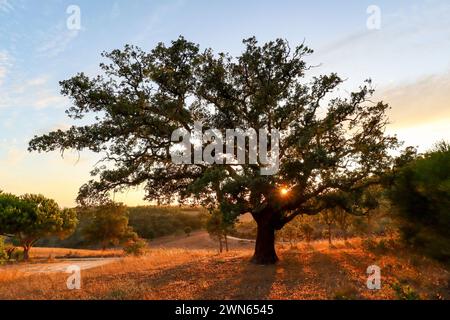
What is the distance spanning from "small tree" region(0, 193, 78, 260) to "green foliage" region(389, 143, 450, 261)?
152 ft

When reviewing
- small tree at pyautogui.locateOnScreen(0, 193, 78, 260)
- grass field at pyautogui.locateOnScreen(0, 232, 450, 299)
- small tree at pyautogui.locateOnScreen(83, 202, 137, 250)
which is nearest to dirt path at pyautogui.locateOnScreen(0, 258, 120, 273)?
grass field at pyautogui.locateOnScreen(0, 232, 450, 299)

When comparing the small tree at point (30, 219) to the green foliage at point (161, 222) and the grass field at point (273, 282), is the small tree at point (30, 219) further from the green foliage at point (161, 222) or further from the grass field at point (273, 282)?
the green foliage at point (161, 222)

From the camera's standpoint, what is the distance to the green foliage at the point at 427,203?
11781 millimetres

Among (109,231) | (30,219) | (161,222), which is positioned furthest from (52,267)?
(161,222)

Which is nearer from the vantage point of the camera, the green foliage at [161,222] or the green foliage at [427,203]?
the green foliage at [427,203]

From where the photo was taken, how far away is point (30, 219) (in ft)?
161

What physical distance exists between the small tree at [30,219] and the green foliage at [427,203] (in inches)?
1820

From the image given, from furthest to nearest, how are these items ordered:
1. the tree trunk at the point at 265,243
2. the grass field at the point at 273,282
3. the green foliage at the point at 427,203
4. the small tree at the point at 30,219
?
the small tree at the point at 30,219
the tree trunk at the point at 265,243
the grass field at the point at 273,282
the green foliage at the point at 427,203

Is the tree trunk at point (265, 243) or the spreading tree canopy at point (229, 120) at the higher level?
the spreading tree canopy at point (229, 120)

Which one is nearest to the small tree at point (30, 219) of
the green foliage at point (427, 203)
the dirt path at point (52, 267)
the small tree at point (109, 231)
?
the small tree at point (109, 231)

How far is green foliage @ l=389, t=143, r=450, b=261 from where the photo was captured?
11.8m
